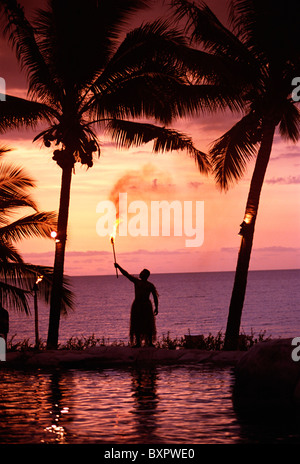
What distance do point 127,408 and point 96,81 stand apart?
12.5m

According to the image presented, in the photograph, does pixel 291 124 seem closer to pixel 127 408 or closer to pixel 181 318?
pixel 127 408

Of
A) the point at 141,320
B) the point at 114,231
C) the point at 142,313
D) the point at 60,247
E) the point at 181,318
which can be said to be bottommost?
the point at 181,318

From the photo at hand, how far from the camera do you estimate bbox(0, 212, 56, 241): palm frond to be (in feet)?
83.4

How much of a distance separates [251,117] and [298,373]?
1040cm

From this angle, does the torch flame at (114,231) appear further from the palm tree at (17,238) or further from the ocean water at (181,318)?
the ocean water at (181,318)

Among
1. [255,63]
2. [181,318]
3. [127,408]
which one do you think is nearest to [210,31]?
[255,63]

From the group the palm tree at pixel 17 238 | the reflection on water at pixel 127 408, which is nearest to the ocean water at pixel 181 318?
the palm tree at pixel 17 238

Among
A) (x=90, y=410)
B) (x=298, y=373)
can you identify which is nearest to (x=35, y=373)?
(x=90, y=410)

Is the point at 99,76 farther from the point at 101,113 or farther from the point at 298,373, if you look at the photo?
the point at 298,373

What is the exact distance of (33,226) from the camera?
1006 inches

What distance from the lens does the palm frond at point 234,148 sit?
21.7 metres

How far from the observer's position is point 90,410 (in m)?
11.7

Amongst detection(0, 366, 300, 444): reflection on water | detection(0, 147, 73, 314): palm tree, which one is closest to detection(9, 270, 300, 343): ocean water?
detection(0, 147, 73, 314): palm tree

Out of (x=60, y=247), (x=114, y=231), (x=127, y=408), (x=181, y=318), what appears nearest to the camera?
(x=127, y=408)
